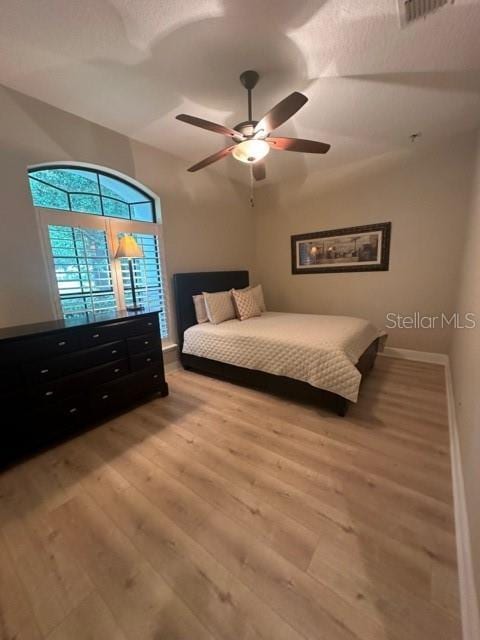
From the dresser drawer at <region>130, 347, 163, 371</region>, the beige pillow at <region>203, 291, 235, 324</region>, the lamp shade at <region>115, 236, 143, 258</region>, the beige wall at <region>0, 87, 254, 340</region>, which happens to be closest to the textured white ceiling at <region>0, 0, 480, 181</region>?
the beige wall at <region>0, 87, 254, 340</region>

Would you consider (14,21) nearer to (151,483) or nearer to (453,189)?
(151,483)

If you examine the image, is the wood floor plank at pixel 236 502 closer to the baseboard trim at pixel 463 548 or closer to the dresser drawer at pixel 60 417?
the dresser drawer at pixel 60 417

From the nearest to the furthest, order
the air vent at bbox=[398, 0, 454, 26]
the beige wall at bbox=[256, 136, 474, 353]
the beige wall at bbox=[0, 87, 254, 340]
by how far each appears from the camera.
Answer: the air vent at bbox=[398, 0, 454, 26] → the beige wall at bbox=[0, 87, 254, 340] → the beige wall at bbox=[256, 136, 474, 353]

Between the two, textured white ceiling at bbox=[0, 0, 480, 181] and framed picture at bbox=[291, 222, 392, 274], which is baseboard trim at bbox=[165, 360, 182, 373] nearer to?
framed picture at bbox=[291, 222, 392, 274]

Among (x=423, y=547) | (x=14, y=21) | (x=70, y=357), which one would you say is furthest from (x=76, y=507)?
(x=14, y=21)

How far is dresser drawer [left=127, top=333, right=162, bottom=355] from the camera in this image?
8.14 ft

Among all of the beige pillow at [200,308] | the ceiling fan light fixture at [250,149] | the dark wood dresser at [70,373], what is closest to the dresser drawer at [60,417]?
Result: the dark wood dresser at [70,373]

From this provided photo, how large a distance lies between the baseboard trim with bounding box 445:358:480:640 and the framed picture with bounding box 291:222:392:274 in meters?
2.46

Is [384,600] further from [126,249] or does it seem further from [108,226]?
[108,226]

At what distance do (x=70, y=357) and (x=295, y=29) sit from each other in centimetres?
270

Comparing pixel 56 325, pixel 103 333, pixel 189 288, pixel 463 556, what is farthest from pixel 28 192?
pixel 463 556

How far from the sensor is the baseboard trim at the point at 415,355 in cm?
333

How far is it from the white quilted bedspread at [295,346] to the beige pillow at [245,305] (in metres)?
0.15

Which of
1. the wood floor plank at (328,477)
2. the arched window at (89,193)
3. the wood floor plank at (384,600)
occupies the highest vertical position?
the arched window at (89,193)
